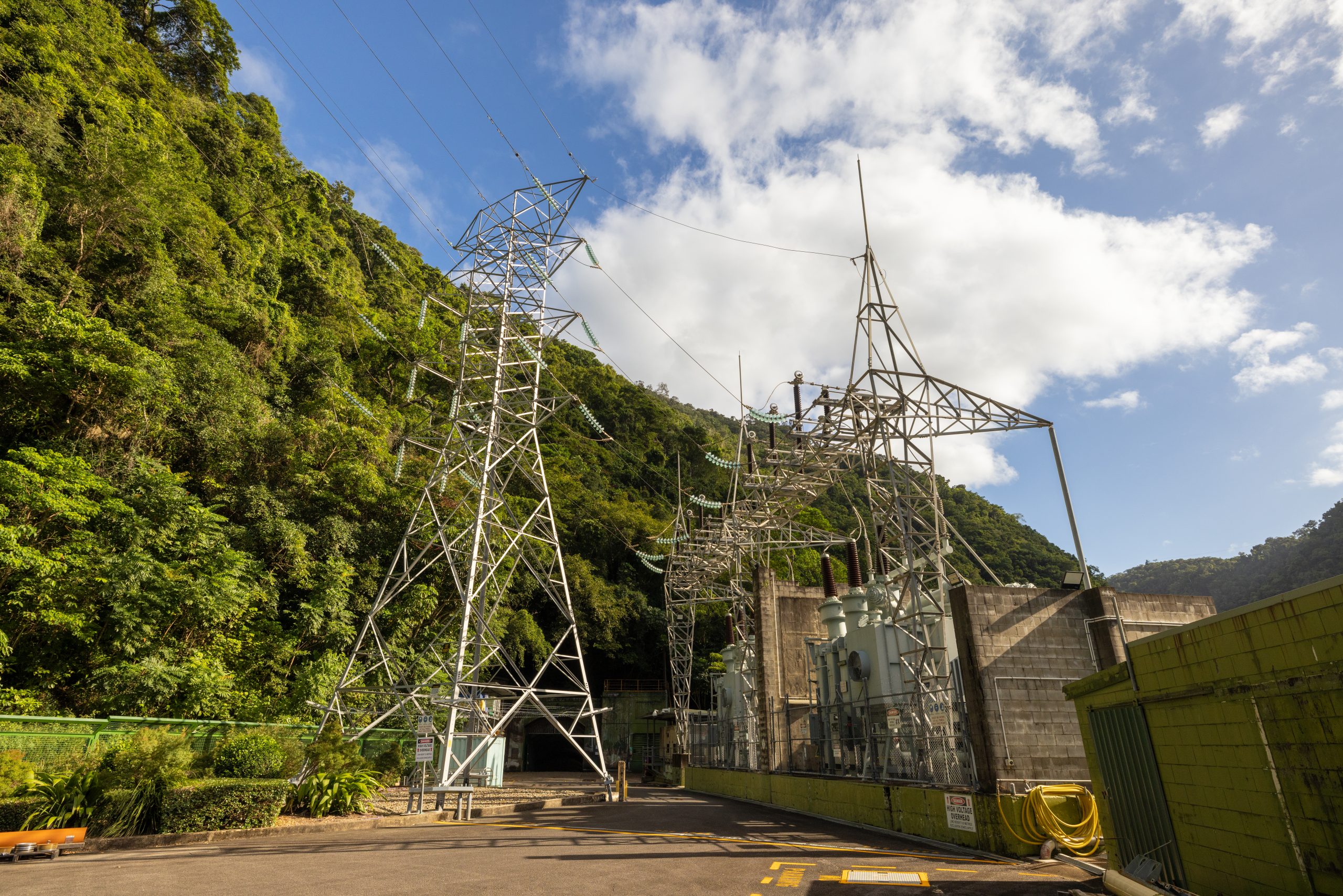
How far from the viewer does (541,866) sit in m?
9.03

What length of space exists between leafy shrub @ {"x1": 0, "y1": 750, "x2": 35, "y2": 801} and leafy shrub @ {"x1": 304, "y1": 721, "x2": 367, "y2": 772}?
189 inches

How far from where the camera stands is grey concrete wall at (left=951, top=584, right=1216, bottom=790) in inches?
435

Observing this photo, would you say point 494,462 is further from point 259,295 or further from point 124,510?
point 259,295

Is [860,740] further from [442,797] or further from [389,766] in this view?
[389,766]

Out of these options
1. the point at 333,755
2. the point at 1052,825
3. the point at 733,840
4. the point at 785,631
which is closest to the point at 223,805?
the point at 333,755

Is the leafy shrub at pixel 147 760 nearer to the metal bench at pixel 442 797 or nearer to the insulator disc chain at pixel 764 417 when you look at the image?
the metal bench at pixel 442 797

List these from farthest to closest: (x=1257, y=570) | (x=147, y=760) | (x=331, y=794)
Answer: (x=1257, y=570), (x=331, y=794), (x=147, y=760)

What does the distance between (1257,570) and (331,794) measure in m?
93.4

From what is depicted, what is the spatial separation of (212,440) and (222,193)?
55.2ft

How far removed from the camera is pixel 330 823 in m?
13.1

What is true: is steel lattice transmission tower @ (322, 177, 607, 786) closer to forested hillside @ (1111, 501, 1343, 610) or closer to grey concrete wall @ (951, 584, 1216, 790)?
grey concrete wall @ (951, 584, 1216, 790)

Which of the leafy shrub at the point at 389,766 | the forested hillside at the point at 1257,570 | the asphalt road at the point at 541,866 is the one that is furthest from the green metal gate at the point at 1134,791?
the forested hillside at the point at 1257,570

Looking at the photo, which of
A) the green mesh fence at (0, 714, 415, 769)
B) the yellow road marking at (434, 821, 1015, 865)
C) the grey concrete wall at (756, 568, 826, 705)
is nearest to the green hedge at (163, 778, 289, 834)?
the green mesh fence at (0, 714, 415, 769)

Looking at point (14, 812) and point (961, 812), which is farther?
point (961, 812)
